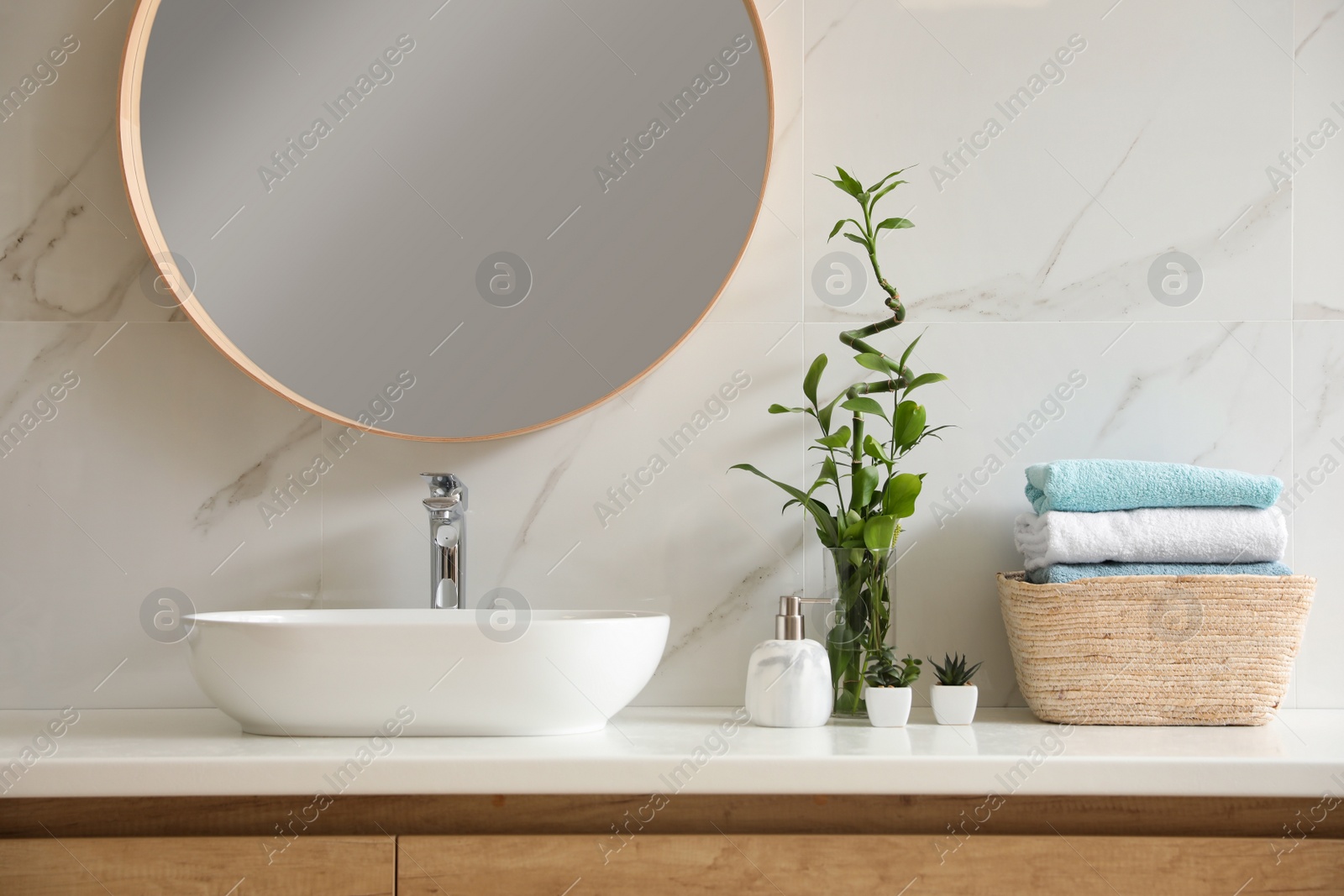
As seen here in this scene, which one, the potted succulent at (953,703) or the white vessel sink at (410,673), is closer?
the white vessel sink at (410,673)

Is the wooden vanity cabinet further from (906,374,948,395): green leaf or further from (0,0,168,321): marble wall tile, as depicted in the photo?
(0,0,168,321): marble wall tile

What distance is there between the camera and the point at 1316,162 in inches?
49.1

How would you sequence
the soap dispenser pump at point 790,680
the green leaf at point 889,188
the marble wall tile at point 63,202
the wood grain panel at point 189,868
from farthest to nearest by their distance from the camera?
the marble wall tile at point 63,202 → the green leaf at point 889,188 → the soap dispenser pump at point 790,680 → the wood grain panel at point 189,868

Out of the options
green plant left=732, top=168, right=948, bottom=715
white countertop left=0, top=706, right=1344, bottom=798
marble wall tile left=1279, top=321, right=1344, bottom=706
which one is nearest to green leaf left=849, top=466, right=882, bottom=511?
green plant left=732, top=168, right=948, bottom=715

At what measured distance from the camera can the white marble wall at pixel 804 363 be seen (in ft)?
3.96

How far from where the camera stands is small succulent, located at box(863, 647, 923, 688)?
1.05m

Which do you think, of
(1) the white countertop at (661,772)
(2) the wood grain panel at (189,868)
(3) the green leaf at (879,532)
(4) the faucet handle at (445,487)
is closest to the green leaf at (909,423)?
(3) the green leaf at (879,532)

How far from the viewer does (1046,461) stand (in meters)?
1.22

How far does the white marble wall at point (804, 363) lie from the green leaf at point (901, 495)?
16cm

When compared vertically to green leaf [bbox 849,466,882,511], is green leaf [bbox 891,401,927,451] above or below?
above

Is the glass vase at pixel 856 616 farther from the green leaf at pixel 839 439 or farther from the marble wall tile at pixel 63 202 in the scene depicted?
the marble wall tile at pixel 63 202

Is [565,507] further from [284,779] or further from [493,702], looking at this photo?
[284,779]

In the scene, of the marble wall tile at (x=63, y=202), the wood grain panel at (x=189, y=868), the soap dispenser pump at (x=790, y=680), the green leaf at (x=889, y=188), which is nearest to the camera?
the wood grain panel at (x=189, y=868)

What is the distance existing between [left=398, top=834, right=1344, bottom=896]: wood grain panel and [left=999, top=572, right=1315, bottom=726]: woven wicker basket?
230 mm
